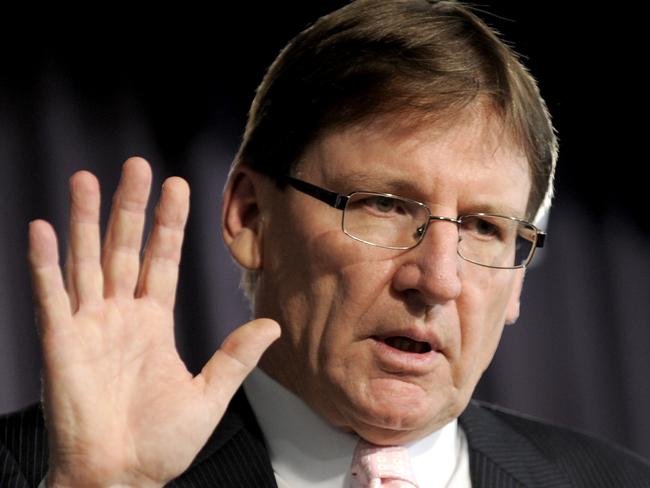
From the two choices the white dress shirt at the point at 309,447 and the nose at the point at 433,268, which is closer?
the nose at the point at 433,268

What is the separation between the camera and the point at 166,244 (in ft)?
4.71

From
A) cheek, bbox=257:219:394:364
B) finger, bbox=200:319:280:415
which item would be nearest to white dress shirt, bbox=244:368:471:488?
cheek, bbox=257:219:394:364

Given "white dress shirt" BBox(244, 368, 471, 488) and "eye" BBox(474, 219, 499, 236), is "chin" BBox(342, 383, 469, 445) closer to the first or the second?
"white dress shirt" BBox(244, 368, 471, 488)

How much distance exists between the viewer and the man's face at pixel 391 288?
1.64 m

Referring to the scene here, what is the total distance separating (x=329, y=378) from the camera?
1.68 meters

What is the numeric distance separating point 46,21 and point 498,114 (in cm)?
152

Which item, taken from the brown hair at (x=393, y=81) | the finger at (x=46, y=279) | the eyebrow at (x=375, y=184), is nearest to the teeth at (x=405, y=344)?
the eyebrow at (x=375, y=184)

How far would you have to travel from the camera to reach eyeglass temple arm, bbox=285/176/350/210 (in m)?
1.72

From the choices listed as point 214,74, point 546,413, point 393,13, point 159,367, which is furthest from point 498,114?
point 546,413

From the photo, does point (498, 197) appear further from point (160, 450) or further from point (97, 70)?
point (97, 70)

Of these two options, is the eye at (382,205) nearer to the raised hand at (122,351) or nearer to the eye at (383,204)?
the eye at (383,204)

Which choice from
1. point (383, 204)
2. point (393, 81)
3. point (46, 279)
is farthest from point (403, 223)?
point (46, 279)

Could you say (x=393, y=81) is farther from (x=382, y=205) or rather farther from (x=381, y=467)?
(x=381, y=467)

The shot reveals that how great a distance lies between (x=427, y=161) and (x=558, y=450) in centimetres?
82
